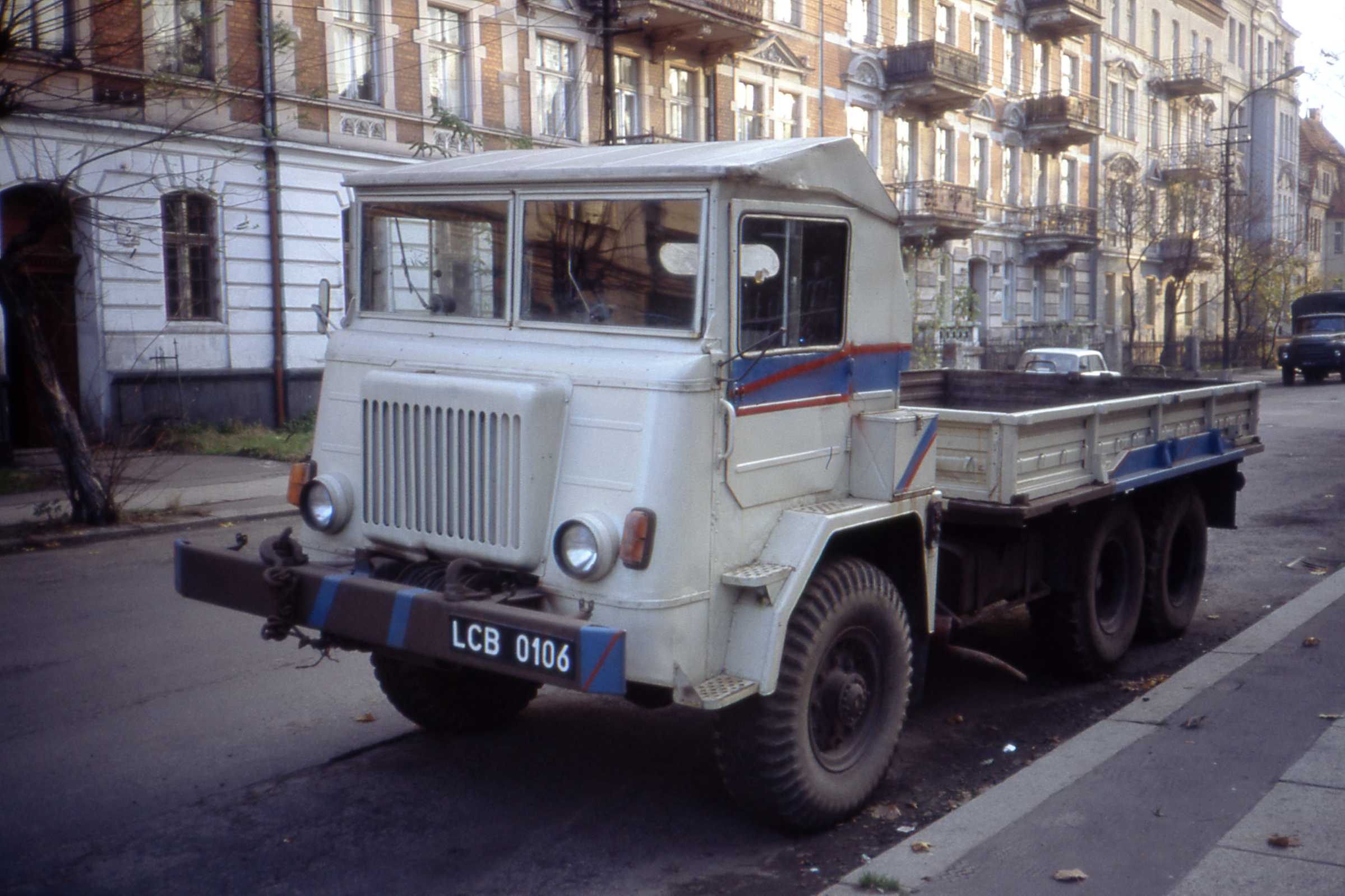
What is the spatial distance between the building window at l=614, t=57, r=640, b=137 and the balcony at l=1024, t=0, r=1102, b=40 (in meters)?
19.8

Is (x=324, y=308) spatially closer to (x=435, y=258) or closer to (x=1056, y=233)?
(x=435, y=258)

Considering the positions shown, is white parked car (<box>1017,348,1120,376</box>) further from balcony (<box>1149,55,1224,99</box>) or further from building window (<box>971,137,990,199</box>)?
balcony (<box>1149,55,1224,99</box>)

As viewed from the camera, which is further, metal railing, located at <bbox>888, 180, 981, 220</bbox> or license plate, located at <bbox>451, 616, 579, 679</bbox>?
metal railing, located at <bbox>888, 180, 981, 220</bbox>

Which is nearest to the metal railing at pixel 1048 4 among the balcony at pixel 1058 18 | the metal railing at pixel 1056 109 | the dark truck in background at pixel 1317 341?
the balcony at pixel 1058 18

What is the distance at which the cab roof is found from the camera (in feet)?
14.5

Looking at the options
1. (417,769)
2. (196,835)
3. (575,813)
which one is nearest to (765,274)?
(575,813)

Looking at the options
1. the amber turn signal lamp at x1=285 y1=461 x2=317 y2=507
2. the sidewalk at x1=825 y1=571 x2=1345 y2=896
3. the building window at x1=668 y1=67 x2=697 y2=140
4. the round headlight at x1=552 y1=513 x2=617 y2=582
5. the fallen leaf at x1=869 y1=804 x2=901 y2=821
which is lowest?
the fallen leaf at x1=869 y1=804 x2=901 y2=821

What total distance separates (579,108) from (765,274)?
21438mm

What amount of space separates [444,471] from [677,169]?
1.35m

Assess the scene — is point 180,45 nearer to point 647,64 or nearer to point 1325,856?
point 647,64

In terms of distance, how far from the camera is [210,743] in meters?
5.71

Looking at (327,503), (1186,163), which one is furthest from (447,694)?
(1186,163)

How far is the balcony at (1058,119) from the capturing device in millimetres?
40281

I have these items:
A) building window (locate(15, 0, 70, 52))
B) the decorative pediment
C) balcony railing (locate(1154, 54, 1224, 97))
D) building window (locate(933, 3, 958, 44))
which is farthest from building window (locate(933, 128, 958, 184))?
building window (locate(15, 0, 70, 52))
